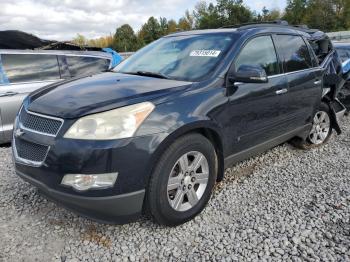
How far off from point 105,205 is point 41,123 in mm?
875

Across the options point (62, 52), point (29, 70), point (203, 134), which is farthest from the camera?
point (62, 52)

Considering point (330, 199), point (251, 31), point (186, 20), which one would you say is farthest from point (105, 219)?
point (186, 20)

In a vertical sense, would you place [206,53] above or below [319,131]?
above

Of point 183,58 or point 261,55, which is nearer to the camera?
point 183,58

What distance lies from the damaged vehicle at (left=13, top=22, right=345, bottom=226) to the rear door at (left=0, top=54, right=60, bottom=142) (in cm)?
211

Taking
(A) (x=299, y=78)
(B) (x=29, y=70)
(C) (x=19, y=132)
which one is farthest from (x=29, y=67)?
(A) (x=299, y=78)

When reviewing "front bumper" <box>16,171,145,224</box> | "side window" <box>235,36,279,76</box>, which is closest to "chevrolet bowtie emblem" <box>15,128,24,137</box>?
"front bumper" <box>16,171,145,224</box>

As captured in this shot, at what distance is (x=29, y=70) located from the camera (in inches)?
230

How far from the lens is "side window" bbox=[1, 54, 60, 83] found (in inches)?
221

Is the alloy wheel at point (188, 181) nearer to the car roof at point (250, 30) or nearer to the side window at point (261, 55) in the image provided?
the side window at point (261, 55)

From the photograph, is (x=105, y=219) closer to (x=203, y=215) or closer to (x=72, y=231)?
(x=72, y=231)

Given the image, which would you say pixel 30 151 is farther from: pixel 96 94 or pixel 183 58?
pixel 183 58

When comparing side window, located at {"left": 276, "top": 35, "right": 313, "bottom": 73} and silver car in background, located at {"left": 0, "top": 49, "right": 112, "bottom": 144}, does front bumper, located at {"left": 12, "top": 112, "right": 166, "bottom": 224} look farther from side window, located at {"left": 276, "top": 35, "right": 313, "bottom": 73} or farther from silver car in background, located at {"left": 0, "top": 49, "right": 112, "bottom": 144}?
silver car in background, located at {"left": 0, "top": 49, "right": 112, "bottom": 144}

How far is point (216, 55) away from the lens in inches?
142
